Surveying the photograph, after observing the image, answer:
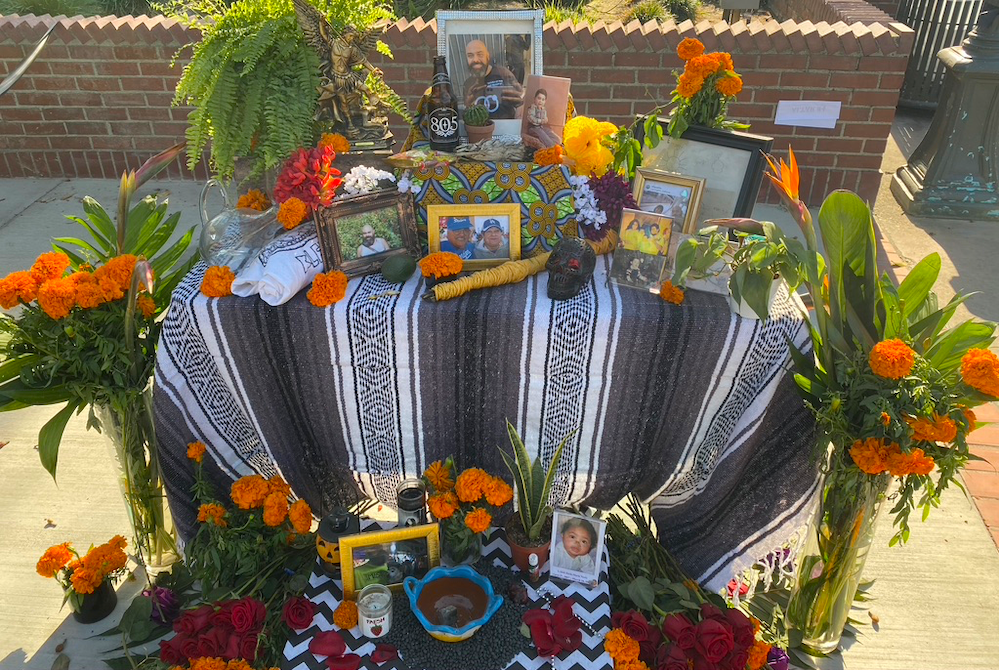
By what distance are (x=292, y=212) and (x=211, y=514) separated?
38.7 inches

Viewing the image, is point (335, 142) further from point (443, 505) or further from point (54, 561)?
point (54, 561)

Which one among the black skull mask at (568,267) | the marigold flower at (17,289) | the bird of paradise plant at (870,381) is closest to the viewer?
the bird of paradise plant at (870,381)

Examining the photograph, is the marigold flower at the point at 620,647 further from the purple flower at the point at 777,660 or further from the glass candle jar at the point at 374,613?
the glass candle jar at the point at 374,613

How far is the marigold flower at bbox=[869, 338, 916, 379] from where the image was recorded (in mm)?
1895

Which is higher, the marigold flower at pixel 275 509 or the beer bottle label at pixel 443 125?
the beer bottle label at pixel 443 125

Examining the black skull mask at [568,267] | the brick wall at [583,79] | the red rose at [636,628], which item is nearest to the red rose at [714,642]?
the red rose at [636,628]

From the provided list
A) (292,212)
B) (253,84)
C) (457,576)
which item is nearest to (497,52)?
(253,84)

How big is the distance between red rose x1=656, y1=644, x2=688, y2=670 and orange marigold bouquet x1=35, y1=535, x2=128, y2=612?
5.71 ft

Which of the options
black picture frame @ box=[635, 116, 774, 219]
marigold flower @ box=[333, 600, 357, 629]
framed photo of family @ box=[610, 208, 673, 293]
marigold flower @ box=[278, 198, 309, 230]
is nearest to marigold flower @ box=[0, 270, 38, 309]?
marigold flower @ box=[278, 198, 309, 230]

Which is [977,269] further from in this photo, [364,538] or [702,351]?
[364,538]

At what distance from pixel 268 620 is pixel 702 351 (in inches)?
61.1

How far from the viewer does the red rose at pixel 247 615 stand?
85.4 inches

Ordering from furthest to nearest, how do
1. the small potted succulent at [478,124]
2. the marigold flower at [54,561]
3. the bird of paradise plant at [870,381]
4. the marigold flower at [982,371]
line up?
the small potted succulent at [478,124]
the marigold flower at [54,561]
the bird of paradise plant at [870,381]
the marigold flower at [982,371]

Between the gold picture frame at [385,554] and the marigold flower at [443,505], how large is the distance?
0.12ft
